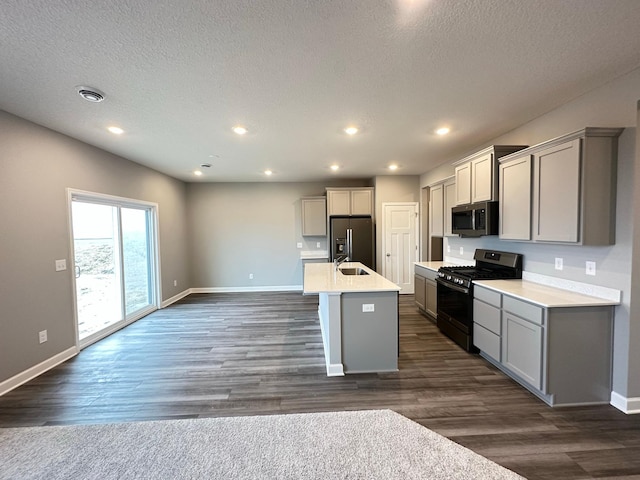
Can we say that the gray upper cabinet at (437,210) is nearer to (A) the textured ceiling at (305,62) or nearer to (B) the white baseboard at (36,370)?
(A) the textured ceiling at (305,62)

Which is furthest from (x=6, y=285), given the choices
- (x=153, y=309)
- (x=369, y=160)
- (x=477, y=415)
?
(x=369, y=160)

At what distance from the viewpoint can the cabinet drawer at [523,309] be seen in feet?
7.21

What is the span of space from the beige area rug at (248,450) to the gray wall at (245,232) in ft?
14.7

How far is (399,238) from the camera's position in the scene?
5734 mm

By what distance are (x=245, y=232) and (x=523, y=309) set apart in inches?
217

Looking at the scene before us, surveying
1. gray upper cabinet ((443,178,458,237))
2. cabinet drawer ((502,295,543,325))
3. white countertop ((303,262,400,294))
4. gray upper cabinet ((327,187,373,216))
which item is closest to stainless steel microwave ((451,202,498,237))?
gray upper cabinet ((443,178,458,237))

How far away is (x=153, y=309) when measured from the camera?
505cm

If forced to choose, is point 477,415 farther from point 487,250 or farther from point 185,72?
point 185,72

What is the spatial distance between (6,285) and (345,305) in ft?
10.8

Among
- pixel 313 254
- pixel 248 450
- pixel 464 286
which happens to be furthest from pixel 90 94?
pixel 313 254

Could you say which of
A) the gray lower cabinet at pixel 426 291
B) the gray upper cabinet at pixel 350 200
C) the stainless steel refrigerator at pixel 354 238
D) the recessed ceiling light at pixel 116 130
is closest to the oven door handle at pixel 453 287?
the gray lower cabinet at pixel 426 291

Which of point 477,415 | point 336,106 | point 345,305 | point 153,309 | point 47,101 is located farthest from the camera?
point 153,309

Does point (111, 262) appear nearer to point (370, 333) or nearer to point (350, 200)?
point (370, 333)

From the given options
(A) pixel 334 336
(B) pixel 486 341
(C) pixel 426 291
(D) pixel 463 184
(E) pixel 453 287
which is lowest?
(B) pixel 486 341
